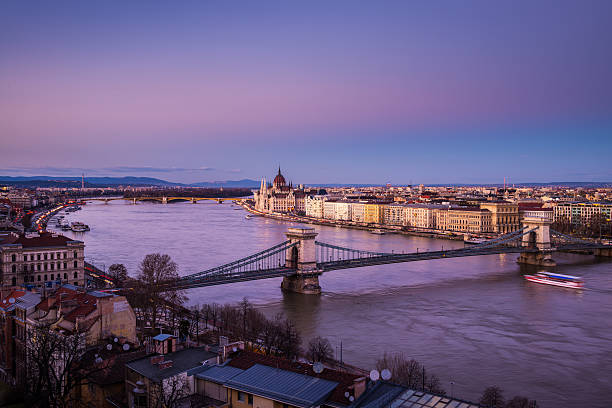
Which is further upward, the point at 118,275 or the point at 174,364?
the point at 174,364

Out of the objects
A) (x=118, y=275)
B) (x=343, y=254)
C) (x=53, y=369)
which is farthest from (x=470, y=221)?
(x=53, y=369)

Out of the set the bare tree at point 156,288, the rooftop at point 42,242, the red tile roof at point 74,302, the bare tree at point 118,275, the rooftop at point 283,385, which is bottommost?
the bare tree at point 118,275

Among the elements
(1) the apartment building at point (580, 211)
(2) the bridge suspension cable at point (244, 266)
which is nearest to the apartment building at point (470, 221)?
(1) the apartment building at point (580, 211)

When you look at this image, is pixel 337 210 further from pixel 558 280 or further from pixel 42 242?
pixel 42 242

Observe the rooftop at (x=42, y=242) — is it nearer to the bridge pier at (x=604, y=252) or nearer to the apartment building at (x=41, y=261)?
the apartment building at (x=41, y=261)

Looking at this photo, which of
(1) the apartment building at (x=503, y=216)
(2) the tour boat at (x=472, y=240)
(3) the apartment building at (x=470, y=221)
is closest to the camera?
(2) the tour boat at (x=472, y=240)
